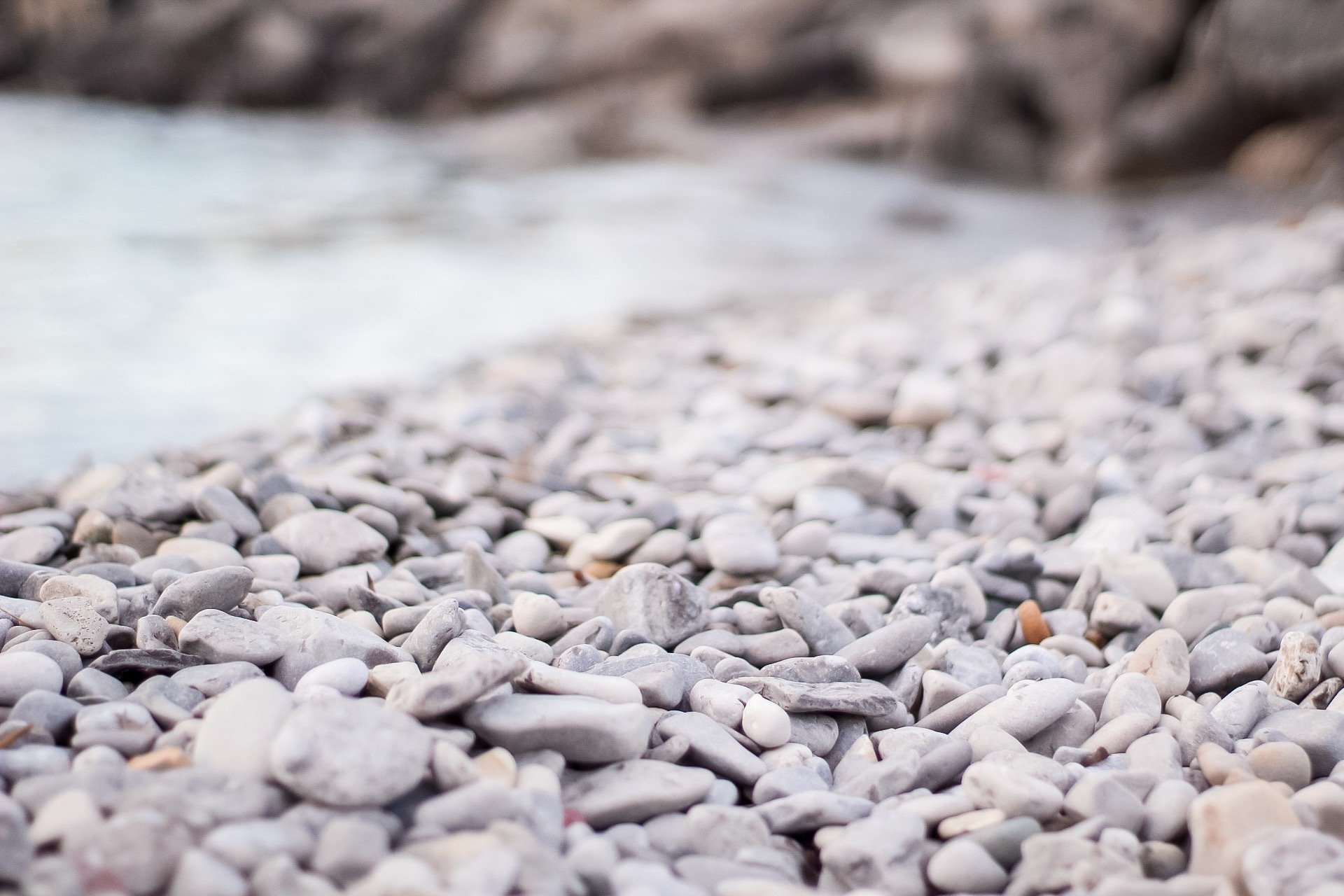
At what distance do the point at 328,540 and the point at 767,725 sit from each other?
28.1 inches

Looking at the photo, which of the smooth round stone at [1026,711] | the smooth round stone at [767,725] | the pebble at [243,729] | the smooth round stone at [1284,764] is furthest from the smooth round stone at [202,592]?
the smooth round stone at [1284,764]

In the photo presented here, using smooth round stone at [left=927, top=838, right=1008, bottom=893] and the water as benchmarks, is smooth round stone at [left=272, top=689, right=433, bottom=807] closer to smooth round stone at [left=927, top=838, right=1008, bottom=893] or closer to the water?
smooth round stone at [left=927, top=838, right=1008, bottom=893]

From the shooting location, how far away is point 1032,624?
1.32m

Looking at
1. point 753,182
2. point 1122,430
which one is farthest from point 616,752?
point 753,182

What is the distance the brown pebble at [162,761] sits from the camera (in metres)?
0.85

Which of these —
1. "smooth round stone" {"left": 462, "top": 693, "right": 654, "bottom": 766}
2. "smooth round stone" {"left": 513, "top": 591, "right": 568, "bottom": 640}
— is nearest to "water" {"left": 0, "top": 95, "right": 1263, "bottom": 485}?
"smooth round stone" {"left": 513, "top": 591, "right": 568, "bottom": 640}

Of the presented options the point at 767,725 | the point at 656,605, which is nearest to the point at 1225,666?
the point at 767,725

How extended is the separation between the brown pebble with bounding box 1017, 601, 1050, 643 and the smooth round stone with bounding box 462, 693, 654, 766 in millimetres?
622

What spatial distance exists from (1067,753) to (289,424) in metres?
1.76

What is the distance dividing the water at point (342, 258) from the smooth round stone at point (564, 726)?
1.61 m

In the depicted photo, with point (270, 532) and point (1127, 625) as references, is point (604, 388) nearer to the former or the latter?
point (270, 532)

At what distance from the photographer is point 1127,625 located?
1317 millimetres

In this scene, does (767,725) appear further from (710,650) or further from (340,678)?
(340,678)

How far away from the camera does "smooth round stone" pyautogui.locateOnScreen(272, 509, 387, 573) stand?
1.38 metres
